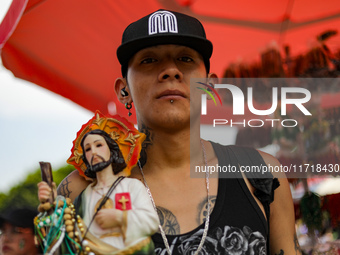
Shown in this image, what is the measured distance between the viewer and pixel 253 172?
6.77ft

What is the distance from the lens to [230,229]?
184 cm

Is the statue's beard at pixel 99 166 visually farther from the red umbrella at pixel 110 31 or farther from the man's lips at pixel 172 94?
the red umbrella at pixel 110 31

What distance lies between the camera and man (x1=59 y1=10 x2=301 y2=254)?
181 cm

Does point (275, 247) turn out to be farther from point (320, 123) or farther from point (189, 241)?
point (320, 123)

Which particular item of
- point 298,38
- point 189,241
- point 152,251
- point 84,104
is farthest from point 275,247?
point 84,104

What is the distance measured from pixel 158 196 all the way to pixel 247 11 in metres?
2.34

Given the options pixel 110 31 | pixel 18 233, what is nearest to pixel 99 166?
pixel 18 233

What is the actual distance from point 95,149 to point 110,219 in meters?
0.28

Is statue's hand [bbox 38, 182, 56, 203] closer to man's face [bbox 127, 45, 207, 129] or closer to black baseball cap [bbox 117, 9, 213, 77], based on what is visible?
man's face [bbox 127, 45, 207, 129]

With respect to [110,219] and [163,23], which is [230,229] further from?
[163,23]

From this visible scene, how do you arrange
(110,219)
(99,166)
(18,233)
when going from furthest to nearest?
(18,233), (99,166), (110,219)

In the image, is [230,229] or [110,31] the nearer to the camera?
[230,229]

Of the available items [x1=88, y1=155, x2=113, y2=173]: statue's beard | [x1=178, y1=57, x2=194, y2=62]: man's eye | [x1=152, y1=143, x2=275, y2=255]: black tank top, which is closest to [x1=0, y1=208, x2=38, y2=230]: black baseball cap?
[x1=88, y1=155, x2=113, y2=173]: statue's beard

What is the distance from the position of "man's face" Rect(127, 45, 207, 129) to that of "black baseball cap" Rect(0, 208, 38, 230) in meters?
0.71
